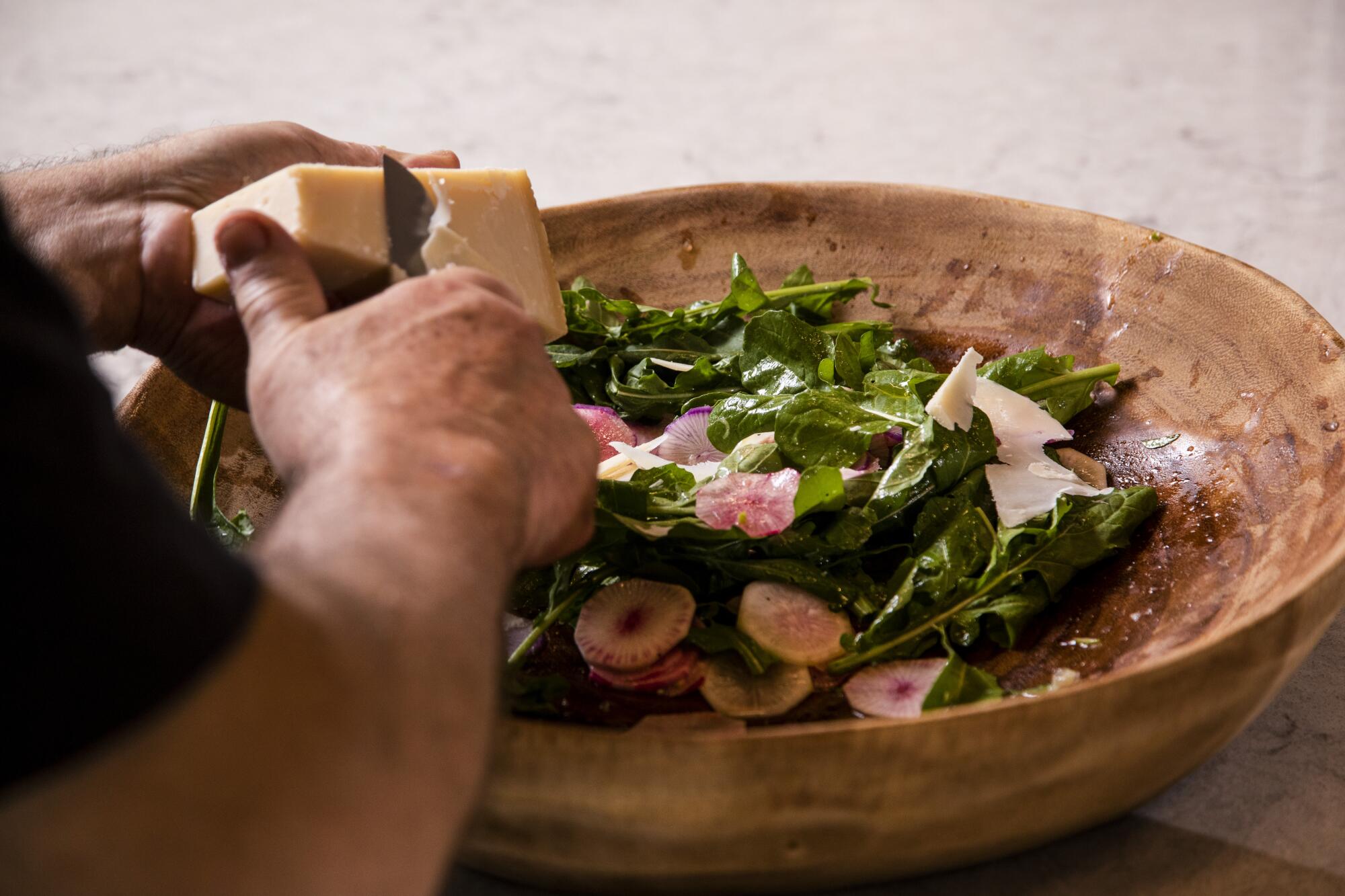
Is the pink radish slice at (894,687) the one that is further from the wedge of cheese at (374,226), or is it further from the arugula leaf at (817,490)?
the wedge of cheese at (374,226)

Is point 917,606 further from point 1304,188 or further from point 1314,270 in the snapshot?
point 1304,188

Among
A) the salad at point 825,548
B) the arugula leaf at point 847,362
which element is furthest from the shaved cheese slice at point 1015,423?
the arugula leaf at point 847,362

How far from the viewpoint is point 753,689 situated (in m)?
0.67

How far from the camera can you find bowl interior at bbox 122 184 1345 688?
0.69 meters

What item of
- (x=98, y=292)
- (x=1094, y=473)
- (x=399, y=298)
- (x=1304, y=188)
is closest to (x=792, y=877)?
(x=399, y=298)

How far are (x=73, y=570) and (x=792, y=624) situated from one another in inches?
17.8

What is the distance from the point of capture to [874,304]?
102cm

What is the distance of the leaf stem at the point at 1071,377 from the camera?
0.86 meters

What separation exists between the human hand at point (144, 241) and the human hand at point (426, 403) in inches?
8.3

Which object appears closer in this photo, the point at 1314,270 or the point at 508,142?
Result: the point at 1314,270

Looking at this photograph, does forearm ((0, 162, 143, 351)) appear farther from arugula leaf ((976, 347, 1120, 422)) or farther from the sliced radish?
arugula leaf ((976, 347, 1120, 422))

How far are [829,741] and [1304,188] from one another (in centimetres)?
153

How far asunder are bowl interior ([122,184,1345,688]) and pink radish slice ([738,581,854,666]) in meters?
0.11

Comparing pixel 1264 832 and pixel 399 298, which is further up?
pixel 399 298
